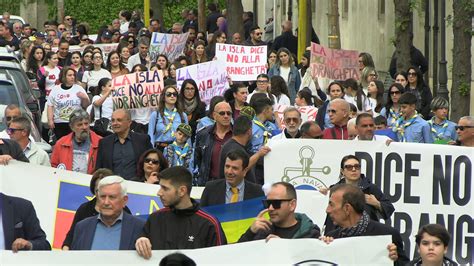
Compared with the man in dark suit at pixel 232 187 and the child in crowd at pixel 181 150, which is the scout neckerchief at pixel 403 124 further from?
the man in dark suit at pixel 232 187

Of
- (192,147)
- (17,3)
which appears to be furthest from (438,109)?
(17,3)

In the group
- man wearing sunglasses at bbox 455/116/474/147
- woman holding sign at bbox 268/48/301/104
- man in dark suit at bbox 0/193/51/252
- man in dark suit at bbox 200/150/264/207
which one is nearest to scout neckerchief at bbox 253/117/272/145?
man wearing sunglasses at bbox 455/116/474/147

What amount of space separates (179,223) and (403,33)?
606 inches

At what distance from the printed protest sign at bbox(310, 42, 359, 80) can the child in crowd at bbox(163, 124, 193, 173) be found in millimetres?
7289

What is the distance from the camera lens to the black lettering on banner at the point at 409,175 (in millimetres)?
13734

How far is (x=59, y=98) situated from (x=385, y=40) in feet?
65.0

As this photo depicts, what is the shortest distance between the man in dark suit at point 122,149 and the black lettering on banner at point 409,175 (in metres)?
2.58

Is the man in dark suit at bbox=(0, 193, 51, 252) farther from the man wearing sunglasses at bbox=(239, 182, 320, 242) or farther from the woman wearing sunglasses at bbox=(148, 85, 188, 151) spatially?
the woman wearing sunglasses at bbox=(148, 85, 188, 151)

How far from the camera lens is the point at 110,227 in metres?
10.3

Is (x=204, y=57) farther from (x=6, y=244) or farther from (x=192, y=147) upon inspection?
(x=6, y=244)

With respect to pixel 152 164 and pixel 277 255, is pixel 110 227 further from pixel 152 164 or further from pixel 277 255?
pixel 152 164

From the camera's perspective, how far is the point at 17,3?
6309cm

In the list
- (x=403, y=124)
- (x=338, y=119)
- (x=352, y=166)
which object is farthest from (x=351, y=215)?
(x=403, y=124)

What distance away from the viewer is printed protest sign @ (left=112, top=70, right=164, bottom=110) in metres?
20.8
